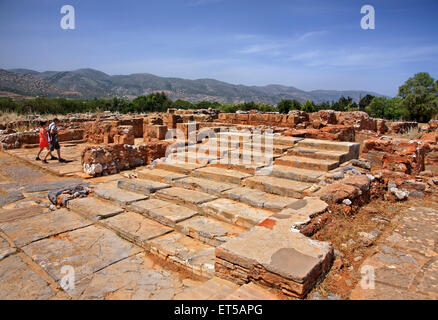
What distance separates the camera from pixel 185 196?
472cm

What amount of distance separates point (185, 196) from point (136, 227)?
101 centimetres

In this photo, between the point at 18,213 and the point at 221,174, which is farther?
the point at 221,174

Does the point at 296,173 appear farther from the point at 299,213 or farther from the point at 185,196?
the point at 185,196

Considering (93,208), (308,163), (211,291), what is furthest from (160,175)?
(211,291)

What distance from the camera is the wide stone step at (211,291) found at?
2389mm

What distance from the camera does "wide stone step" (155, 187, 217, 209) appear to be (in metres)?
4.50

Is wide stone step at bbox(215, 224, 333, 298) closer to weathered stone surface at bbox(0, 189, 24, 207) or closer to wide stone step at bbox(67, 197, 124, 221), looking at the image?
wide stone step at bbox(67, 197, 124, 221)

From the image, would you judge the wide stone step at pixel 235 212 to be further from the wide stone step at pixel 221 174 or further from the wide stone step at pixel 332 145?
the wide stone step at pixel 332 145

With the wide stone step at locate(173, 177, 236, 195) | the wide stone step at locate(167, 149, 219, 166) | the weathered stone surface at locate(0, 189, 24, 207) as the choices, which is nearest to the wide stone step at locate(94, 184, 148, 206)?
the wide stone step at locate(173, 177, 236, 195)

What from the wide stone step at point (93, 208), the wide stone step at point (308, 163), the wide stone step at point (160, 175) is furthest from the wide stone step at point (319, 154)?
the wide stone step at point (93, 208)

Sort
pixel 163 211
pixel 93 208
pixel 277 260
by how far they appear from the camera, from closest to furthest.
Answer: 1. pixel 277 260
2. pixel 163 211
3. pixel 93 208

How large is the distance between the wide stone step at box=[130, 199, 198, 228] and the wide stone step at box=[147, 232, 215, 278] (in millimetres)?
283

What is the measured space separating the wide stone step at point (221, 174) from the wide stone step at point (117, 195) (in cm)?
124

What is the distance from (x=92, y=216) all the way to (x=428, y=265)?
433 centimetres
